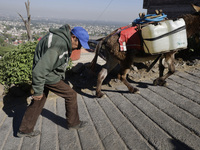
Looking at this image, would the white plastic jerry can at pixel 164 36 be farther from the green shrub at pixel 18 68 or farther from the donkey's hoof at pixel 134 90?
the green shrub at pixel 18 68

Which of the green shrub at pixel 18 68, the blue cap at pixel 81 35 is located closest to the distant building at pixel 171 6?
the blue cap at pixel 81 35

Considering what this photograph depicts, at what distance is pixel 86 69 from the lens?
4.92 metres

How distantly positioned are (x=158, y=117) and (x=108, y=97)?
133cm

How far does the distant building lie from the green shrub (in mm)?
8421

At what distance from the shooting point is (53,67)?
85.1 inches

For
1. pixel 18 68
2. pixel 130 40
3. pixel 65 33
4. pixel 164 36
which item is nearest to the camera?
pixel 65 33

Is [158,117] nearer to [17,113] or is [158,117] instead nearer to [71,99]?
[71,99]

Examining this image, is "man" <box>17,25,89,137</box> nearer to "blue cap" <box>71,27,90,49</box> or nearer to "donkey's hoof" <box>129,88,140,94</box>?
"blue cap" <box>71,27,90,49</box>

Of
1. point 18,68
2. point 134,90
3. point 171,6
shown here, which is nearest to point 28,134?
point 18,68

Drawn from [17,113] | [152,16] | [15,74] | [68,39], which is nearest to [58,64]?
[68,39]

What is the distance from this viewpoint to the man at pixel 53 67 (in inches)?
75.7

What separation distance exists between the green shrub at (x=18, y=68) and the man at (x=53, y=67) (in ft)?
5.45

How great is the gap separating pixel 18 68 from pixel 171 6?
9.36m

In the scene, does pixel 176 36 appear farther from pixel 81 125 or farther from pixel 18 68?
pixel 18 68
